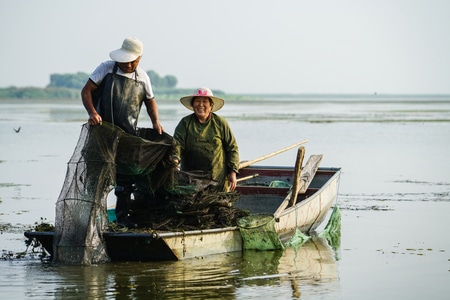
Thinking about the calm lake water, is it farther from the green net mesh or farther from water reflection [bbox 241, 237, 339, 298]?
the green net mesh

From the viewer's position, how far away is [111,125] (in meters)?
10.1

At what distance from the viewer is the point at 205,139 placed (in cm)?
1143

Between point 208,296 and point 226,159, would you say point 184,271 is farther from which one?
point 226,159

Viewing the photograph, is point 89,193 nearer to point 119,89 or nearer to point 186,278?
point 119,89

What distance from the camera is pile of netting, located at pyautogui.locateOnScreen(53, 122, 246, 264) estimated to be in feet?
32.6

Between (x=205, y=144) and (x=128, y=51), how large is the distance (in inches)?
68.1

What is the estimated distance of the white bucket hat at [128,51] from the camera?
33.1 ft

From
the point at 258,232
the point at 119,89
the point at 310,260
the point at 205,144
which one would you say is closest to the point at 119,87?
the point at 119,89

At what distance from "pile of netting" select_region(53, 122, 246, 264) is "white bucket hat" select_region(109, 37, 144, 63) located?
2.19 ft

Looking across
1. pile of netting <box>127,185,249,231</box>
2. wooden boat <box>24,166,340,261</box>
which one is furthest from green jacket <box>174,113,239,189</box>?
wooden boat <box>24,166,340,261</box>

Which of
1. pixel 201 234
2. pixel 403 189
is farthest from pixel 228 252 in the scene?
pixel 403 189

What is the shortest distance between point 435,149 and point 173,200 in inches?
674

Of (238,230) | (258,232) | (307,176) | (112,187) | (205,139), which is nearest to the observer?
(112,187)

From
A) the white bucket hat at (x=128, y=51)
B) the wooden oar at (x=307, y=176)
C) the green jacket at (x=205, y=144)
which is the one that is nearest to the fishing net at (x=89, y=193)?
the white bucket hat at (x=128, y=51)
